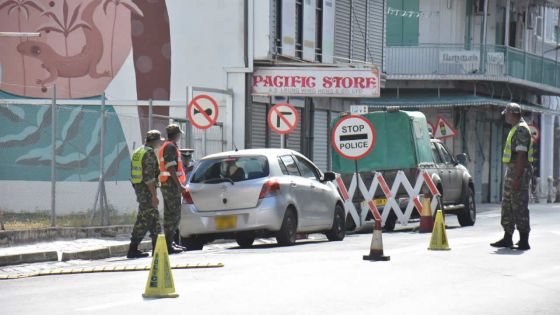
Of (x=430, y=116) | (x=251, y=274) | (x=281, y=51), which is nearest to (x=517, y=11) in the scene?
(x=430, y=116)

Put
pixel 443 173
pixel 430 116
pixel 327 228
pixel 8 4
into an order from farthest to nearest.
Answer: pixel 430 116 < pixel 8 4 < pixel 443 173 < pixel 327 228

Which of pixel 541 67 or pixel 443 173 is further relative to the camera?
pixel 541 67

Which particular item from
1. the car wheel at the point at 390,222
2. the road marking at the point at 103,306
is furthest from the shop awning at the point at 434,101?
the road marking at the point at 103,306

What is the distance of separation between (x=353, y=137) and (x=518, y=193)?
701 cm

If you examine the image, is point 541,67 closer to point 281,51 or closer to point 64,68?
point 281,51

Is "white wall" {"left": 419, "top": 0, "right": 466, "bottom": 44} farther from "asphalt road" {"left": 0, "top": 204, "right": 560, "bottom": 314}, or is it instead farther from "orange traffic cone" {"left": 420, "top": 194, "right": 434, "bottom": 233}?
"asphalt road" {"left": 0, "top": 204, "right": 560, "bottom": 314}

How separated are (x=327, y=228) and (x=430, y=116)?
28.0m

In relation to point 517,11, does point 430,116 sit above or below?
below

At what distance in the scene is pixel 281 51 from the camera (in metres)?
33.6

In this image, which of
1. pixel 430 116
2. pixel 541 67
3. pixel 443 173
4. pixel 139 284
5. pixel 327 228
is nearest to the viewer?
pixel 139 284

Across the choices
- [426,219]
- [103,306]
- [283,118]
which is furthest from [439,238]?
[283,118]

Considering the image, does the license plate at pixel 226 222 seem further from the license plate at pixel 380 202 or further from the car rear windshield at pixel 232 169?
the license plate at pixel 380 202

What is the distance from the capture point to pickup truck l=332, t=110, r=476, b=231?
85.6 ft

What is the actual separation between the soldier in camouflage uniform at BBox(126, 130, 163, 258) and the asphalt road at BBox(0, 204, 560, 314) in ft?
3.04
